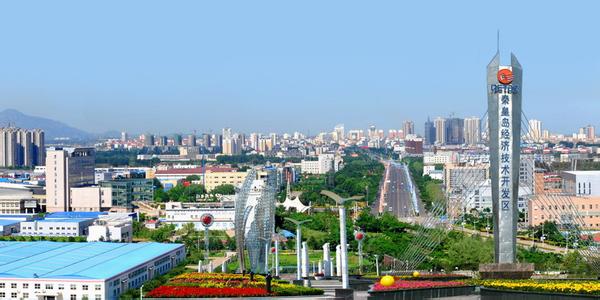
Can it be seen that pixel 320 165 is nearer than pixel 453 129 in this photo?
Yes

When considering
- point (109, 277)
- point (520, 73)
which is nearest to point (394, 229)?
point (109, 277)

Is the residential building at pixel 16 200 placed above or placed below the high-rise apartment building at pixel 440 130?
below

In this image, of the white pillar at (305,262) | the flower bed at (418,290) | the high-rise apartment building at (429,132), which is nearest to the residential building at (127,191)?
the white pillar at (305,262)

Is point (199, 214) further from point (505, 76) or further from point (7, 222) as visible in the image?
point (505, 76)

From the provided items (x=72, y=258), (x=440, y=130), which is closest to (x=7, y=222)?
(x=72, y=258)

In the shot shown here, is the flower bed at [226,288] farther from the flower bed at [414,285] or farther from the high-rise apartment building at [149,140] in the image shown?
the high-rise apartment building at [149,140]

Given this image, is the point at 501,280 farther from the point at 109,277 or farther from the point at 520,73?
the point at 109,277
